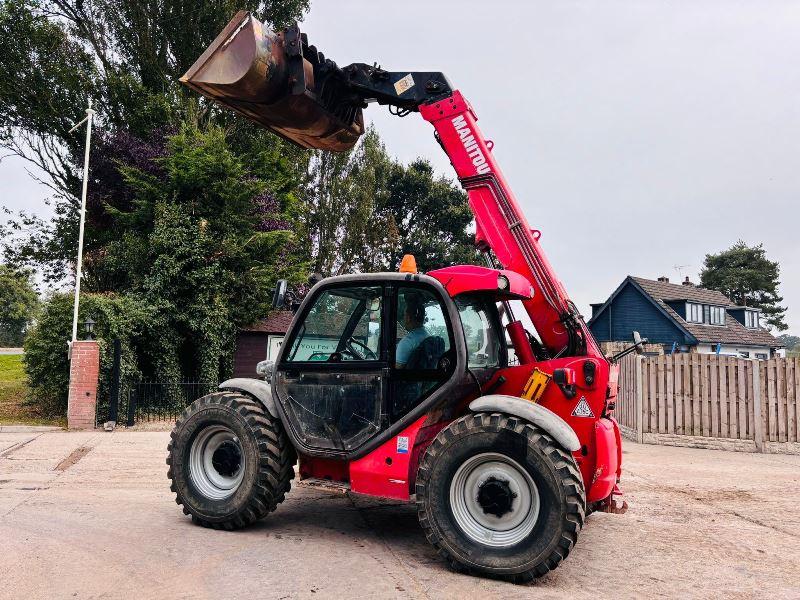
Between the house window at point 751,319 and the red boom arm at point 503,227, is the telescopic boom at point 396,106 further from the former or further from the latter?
the house window at point 751,319

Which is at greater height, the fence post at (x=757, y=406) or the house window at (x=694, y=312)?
A: the house window at (x=694, y=312)

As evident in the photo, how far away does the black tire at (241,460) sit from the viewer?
17.3 feet

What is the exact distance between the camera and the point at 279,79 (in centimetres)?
551

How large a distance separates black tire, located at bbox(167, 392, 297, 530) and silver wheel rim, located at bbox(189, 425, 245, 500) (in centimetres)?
2

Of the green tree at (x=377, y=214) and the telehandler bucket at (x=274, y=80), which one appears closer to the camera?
the telehandler bucket at (x=274, y=80)

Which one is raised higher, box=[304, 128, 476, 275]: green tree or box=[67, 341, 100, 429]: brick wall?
box=[304, 128, 476, 275]: green tree

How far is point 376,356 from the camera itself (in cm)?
513

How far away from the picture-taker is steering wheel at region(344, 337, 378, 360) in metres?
5.17

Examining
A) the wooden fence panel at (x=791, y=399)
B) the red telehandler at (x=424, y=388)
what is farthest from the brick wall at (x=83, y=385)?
the wooden fence panel at (x=791, y=399)

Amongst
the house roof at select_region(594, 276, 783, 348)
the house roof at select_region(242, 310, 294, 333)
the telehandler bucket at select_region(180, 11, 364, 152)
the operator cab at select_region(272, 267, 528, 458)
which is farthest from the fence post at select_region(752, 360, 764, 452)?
the house roof at select_region(594, 276, 783, 348)

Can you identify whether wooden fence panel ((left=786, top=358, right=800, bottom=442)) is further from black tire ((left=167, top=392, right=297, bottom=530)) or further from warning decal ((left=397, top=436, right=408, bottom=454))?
black tire ((left=167, top=392, right=297, bottom=530))

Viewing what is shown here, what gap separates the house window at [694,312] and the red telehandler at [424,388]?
35.4 metres

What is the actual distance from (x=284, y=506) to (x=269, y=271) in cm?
1228

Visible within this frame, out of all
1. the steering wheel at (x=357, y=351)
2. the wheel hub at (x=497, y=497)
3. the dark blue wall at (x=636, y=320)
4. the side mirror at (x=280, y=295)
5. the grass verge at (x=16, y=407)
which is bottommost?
the grass verge at (x=16, y=407)
